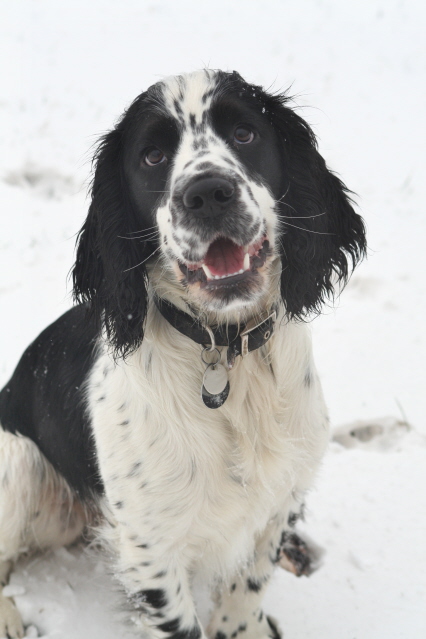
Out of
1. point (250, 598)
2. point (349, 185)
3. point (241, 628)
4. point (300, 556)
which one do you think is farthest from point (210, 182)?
point (349, 185)

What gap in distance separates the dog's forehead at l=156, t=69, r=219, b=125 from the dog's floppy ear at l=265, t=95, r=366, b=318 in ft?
0.77

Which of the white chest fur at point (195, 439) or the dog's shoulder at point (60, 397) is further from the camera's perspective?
the dog's shoulder at point (60, 397)

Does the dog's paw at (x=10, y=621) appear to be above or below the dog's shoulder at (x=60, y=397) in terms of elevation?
below

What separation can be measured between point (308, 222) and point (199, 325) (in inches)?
19.7

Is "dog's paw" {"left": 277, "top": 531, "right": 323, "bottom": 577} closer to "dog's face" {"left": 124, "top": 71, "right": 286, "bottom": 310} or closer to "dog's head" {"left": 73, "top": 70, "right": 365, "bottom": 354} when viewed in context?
"dog's head" {"left": 73, "top": 70, "right": 365, "bottom": 354}

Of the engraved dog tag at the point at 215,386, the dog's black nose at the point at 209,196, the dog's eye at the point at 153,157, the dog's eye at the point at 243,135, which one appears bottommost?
the engraved dog tag at the point at 215,386

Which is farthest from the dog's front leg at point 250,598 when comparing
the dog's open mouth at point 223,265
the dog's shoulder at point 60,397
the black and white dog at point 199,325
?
the dog's open mouth at point 223,265

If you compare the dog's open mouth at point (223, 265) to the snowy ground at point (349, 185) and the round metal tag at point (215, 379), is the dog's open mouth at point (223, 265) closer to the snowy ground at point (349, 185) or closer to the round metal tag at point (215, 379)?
the round metal tag at point (215, 379)

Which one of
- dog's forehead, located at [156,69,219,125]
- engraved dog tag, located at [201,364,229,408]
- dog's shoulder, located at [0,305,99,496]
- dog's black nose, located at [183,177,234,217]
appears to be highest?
dog's forehead, located at [156,69,219,125]

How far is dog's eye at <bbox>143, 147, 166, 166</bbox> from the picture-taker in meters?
2.15

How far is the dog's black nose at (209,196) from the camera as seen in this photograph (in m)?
1.83

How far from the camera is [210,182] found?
1.83m

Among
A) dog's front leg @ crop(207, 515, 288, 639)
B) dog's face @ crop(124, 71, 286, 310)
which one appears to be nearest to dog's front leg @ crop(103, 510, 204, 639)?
dog's front leg @ crop(207, 515, 288, 639)

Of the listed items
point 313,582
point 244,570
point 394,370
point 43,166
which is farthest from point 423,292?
point 43,166
